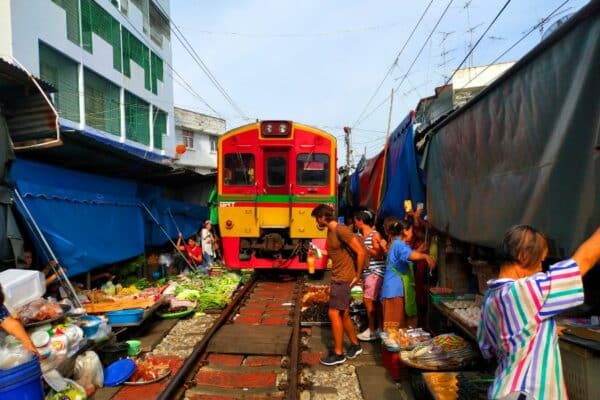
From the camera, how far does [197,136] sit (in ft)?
102

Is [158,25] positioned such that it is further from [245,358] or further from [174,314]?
[245,358]

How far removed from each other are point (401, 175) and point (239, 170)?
4225 mm

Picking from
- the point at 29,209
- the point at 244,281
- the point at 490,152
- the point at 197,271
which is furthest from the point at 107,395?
the point at 197,271

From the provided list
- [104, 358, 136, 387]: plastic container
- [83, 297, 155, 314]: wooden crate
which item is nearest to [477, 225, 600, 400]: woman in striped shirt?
[104, 358, 136, 387]: plastic container

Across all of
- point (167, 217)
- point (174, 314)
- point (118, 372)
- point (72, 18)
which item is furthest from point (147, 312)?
point (72, 18)

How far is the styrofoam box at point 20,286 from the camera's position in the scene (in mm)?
4720

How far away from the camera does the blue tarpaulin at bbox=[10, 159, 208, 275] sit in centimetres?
654

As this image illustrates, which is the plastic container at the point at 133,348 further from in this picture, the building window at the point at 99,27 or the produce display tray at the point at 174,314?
the building window at the point at 99,27

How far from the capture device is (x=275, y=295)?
929 cm

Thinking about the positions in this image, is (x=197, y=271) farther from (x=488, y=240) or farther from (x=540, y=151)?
(x=540, y=151)

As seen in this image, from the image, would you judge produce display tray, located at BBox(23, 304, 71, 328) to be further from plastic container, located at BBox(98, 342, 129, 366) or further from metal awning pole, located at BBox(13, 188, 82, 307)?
metal awning pole, located at BBox(13, 188, 82, 307)

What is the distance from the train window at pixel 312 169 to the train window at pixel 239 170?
1012 mm

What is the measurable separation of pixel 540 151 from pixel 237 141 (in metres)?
8.09

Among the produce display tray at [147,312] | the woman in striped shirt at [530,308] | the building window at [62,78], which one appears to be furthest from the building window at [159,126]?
the woman in striped shirt at [530,308]
